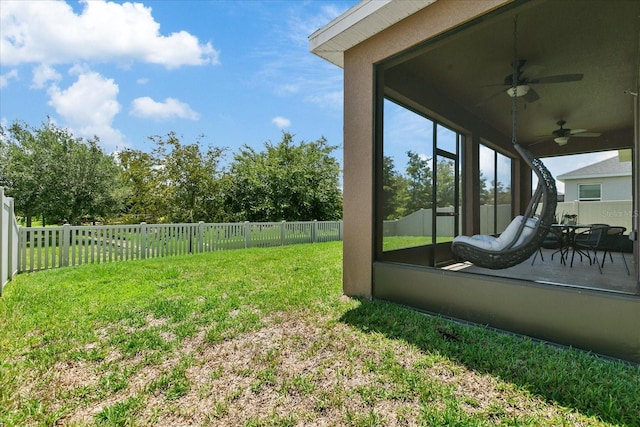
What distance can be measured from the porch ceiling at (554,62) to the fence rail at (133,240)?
669 centimetres

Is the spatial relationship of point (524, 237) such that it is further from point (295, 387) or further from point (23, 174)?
point (23, 174)

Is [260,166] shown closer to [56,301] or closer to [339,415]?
[56,301]

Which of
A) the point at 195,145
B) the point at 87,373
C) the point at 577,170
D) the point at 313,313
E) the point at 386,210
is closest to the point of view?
the point at 87,373

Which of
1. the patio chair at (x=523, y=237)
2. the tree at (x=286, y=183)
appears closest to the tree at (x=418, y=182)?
the patio chair at (x=523, y=237)

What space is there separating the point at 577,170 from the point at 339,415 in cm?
→ 1004

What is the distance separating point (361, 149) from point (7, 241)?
5612 millimetres

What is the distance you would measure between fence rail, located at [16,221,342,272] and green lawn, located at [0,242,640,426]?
243cm

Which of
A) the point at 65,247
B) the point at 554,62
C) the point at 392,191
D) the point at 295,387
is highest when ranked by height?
the point at 554,62

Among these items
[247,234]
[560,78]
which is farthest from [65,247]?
[560,78]

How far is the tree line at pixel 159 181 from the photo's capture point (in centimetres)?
1174

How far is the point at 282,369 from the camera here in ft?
7.43

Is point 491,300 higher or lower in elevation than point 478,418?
higher

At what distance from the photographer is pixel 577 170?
8.46m

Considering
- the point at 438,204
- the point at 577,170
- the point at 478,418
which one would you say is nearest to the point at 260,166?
the point at 438,204
